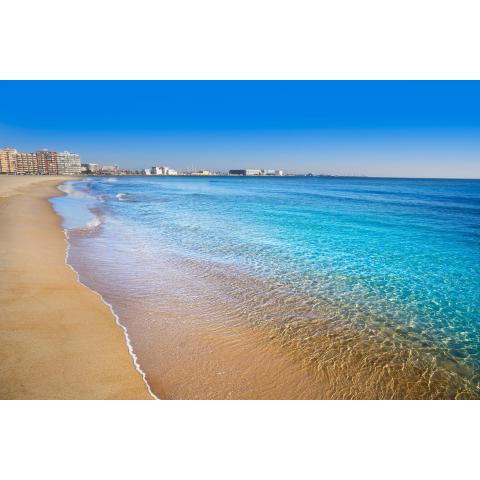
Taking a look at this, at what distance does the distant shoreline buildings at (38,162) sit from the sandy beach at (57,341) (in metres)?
183

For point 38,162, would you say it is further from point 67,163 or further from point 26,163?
point 67,163

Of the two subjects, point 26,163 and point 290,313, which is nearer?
point 290,313

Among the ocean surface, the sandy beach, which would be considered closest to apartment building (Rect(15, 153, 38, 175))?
the ocean surface

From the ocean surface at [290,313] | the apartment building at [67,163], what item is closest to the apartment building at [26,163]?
the apartment building at [67,163]

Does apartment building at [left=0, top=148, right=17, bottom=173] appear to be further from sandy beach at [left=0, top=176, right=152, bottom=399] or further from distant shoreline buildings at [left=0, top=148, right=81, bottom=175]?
sandy beach at [left=0, top=176, right=152, bottom=399]

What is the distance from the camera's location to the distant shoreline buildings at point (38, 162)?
5866 inches

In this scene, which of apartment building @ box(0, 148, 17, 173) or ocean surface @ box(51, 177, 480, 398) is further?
apartment building @ box(0, 148, 17, 173)

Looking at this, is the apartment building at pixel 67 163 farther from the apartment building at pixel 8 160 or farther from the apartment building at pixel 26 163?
the apartment building at pixel 8 160

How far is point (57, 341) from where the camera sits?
15.4 feet

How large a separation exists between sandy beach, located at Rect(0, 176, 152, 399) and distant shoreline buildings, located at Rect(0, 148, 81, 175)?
183 metres

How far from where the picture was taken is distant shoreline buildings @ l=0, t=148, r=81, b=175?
149 metres

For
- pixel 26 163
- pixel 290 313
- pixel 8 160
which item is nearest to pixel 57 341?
pixel 290 313

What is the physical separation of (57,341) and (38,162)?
631ft
